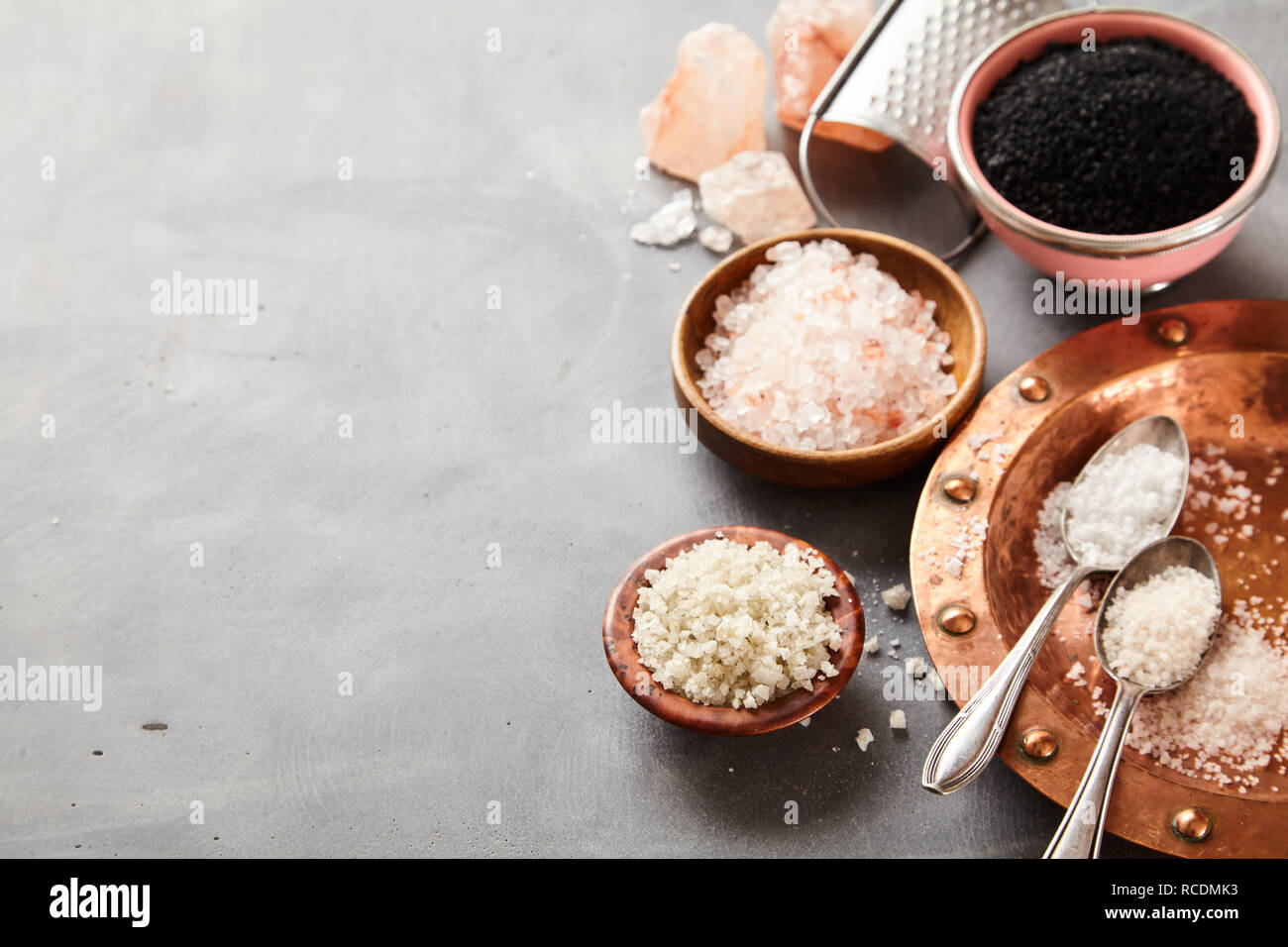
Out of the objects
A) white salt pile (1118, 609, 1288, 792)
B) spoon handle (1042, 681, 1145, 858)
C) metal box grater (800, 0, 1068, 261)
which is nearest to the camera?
spoon handle (1042, 681, 1145, 858)

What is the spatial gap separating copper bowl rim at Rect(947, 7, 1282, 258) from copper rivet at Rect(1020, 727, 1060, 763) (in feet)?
1.94

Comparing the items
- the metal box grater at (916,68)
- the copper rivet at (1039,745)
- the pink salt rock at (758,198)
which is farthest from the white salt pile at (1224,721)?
the pink salt rock at (758,198)

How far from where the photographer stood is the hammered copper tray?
120 cm

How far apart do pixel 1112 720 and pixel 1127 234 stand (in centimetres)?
60

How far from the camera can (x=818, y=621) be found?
1206 millimetres

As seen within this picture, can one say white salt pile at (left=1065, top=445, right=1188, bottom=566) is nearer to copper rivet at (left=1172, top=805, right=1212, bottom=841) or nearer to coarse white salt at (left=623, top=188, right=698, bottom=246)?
copper rivet at (left=1172, top=805, right=1212, bottom=841)

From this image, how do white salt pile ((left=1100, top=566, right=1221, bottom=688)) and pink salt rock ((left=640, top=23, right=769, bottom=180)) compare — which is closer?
white salt pile ((left=1100, top=566, right=1221, bottom=688))

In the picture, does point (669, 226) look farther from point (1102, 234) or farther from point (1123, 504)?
point (1123, 504)

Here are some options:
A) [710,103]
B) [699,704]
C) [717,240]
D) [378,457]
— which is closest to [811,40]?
[710,103]

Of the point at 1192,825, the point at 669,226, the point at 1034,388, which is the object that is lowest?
the point at 1192,825

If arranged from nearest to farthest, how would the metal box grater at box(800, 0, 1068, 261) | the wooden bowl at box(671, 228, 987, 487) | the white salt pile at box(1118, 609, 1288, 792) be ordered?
the white salt pile at box(1118, 609, 1288, 792), the wooden bowl at box(671, 228, 987, 487), the metal box grater at box(800, 0, 1068, 261)

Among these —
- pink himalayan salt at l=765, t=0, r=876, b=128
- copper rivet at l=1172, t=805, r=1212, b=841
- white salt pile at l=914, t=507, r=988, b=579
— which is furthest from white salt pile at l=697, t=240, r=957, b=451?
copper rivet at l=1172, t=805, r=1212, b=841

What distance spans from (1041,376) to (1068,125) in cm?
33

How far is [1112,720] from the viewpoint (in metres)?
1.16
